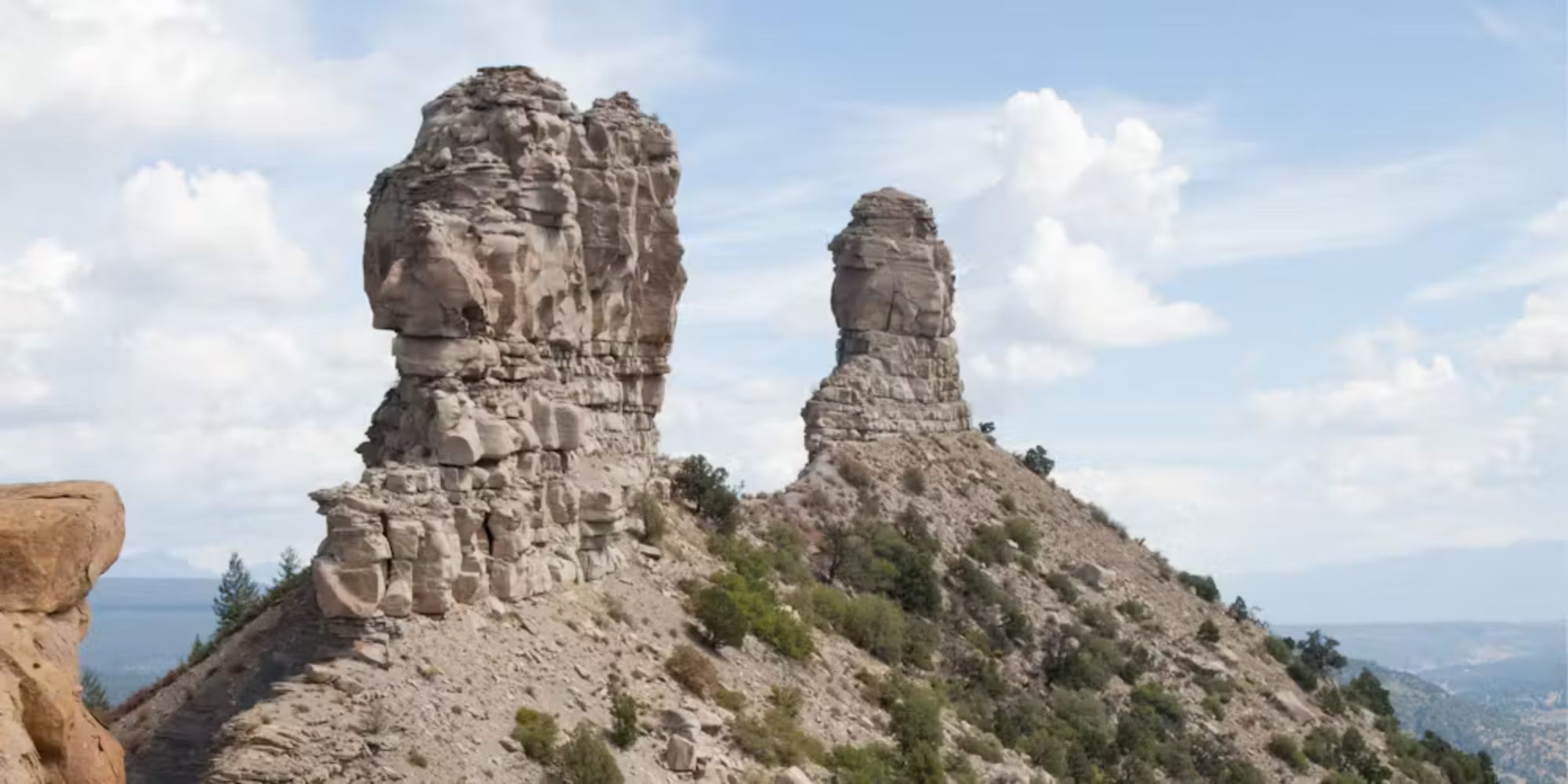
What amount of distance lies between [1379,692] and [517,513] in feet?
149

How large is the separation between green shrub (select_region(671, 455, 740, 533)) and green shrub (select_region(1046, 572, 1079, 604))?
17.5 metres

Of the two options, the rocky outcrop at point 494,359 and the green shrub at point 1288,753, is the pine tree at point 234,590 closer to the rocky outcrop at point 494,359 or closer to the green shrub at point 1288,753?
the rocky outcrop at point 494,359

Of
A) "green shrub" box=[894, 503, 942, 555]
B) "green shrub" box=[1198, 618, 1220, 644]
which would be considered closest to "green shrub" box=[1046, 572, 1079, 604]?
"green shrub" box=[894, 503, 942, 555]

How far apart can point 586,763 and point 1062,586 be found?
32.4m

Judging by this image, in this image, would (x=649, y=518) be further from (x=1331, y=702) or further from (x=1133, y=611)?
(x=1331, y=702)

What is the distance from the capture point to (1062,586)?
183ft

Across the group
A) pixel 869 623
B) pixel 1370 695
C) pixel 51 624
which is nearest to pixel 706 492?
pixel 869 623

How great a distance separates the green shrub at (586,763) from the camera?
25219mm

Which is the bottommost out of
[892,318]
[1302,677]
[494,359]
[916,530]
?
[1302,677]

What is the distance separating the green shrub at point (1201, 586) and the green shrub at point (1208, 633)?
18.1ft

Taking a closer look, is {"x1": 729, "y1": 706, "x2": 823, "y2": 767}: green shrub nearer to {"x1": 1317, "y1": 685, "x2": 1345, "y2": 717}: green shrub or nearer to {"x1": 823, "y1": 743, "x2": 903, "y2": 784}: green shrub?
{"x1": 823, "y1": 743, "x2": 903, "y2": 784}: green shrub

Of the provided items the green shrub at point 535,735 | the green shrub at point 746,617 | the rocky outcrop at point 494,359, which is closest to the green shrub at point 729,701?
the green shrub at point 746,617

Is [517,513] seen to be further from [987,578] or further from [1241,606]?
[1241,606]

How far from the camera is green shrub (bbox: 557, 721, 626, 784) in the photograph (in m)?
25.2
